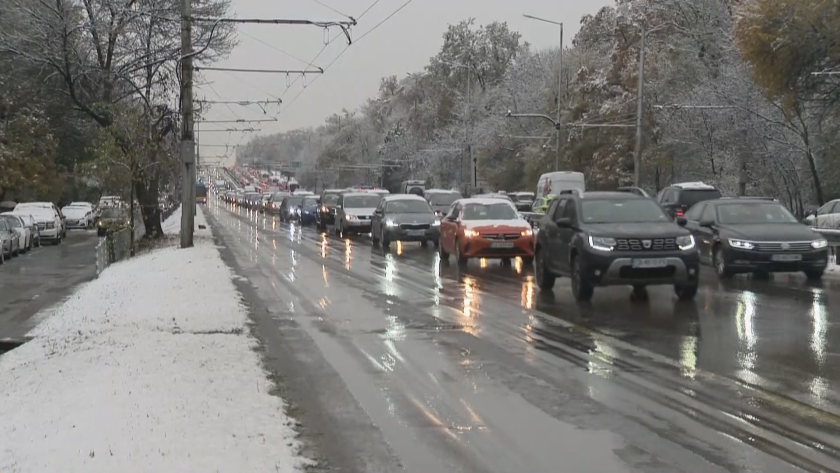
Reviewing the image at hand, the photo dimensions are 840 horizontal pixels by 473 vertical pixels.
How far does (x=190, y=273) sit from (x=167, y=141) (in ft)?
59.4

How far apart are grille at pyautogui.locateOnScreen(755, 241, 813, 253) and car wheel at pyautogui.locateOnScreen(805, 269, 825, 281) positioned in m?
0.55

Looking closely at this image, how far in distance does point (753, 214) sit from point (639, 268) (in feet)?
19.9

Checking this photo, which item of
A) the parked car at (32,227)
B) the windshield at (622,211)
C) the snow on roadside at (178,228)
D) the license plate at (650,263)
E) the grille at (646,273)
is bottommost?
the snow on roadside at (178,228)

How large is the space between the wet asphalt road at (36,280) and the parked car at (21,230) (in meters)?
0.38

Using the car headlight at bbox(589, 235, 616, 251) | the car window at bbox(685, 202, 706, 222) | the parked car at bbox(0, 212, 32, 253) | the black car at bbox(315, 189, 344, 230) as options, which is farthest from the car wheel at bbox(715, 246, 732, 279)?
the black car at bbox(315, 189, 344, 230)

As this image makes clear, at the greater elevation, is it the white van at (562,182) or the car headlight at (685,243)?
the white van at (562,182)

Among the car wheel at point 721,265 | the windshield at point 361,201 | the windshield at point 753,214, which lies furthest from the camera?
the windshield at point 361,201

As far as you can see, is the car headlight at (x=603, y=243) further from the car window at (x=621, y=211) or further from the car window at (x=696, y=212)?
the car window at (x=696, y=212)

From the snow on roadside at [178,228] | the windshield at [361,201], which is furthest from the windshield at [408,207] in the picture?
the windshield at [361,201]

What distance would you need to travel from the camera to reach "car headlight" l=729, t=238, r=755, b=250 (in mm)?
16514

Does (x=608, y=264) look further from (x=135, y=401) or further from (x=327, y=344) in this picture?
(x=135, y=401)

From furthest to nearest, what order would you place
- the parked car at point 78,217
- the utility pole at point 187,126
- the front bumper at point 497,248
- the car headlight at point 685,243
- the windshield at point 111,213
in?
the parked car at point 78,217 → the windshield at point 111,213 → the utility pole at point 187,126 → the front bumper at point 497,248 → the car headlight at point 685,243

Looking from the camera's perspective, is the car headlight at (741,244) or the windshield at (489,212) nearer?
the car headlight at (741,244)

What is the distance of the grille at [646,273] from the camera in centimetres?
1310
